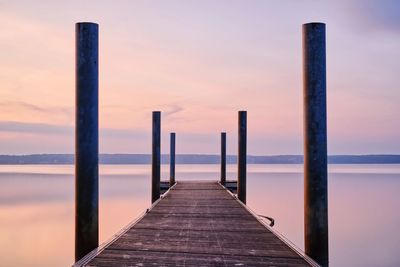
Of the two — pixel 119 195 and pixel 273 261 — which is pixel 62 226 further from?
A: pixel 273 261

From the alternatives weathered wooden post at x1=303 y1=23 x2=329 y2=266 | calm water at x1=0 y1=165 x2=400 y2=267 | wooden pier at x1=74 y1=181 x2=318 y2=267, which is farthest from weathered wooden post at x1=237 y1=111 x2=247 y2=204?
weathered wooden post at x1=303 y1=23 x2=329 y2=266

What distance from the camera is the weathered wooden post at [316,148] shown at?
4922 mm

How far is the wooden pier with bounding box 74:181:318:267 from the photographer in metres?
4.77

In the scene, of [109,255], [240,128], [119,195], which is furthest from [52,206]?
[109,255]

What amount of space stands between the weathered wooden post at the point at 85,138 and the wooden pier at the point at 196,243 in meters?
0.40

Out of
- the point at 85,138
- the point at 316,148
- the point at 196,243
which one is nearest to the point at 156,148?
the point at 196,243

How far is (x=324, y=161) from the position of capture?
16.2 ft

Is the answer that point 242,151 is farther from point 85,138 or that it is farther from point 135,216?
point 135,216

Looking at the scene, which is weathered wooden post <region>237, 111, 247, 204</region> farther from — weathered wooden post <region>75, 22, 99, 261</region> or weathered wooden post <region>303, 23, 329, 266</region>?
weathered wooden post <region>75, 22, 99, 261</region>

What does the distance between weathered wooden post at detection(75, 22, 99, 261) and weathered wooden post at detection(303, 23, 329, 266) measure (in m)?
2.84

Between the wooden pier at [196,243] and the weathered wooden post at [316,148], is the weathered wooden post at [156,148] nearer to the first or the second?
the wooden pier at [196,243]

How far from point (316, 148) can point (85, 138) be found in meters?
3.06

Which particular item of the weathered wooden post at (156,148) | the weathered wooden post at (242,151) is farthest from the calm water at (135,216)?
the weathered wooden post at (242,151)

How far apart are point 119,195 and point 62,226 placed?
14454 millimetres
